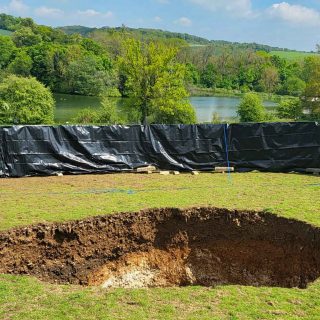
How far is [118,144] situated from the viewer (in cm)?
1374

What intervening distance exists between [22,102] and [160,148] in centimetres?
1963

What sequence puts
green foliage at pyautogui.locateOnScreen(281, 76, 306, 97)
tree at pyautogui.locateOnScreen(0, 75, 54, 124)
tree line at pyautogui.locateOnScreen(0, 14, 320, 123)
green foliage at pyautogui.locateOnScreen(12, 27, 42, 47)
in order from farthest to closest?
green foliage at pyautogui.locateOnScreen(12, 27, 42, 47) → green foliage at pyautogui.locateOnScreen(281, 76, 306, 97) → tree line at pyautogui.locateOnScreen(0, 14, 320, 123) → tree at pyautogui.locateOnScreen(0, 75, 54, 124)

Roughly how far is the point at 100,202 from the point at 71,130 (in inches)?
171

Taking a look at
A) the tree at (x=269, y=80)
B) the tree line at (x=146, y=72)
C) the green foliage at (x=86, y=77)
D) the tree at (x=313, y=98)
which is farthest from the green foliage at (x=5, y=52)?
the tree at (x=313, y=98)

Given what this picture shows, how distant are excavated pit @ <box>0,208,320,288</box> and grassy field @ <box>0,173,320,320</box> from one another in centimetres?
34

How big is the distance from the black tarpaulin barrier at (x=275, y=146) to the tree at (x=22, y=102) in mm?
20464

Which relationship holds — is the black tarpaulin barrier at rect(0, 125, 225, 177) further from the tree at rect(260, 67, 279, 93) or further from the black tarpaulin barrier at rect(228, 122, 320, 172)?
the tree at rect(260, 67, 279, 93)

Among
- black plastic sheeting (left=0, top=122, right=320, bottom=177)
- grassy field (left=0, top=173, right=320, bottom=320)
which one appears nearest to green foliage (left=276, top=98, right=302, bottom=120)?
black plastic sheeting (left=0, top=122, right=320, bottom=177)

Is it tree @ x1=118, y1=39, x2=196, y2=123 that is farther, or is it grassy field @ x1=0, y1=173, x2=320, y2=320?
tree @ x1=118, y1=39, x2=196, y2=123

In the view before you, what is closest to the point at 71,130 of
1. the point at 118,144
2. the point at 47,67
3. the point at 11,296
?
the point at 118,144

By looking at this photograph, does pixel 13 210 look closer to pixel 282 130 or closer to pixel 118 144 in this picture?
pixel 118 144

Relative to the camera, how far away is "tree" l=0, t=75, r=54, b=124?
3011 centimetres

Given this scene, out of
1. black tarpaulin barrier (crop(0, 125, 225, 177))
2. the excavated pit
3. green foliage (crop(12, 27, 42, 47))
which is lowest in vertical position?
the excavated pit

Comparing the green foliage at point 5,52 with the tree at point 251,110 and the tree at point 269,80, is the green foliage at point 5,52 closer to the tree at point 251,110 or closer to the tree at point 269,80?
the tree at point 269,80
